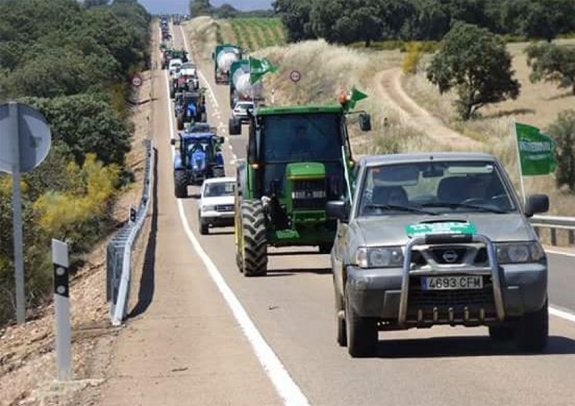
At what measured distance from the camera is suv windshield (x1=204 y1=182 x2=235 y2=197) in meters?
39.6

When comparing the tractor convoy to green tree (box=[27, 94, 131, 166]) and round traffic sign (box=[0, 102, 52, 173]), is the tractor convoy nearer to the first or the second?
round traffic sign (box=[0, 102, 52, 173])

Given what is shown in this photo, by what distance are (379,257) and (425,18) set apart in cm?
11588

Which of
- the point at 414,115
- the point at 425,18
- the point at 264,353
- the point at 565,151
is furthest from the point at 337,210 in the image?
the point at 425,18

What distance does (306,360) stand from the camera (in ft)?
40.3

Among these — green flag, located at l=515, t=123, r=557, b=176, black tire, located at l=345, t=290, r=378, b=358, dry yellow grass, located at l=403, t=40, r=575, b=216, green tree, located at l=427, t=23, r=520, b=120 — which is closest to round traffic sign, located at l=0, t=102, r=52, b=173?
black tire, located at l=345, t=290, r=378, b=358

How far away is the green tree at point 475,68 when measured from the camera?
73.9 m

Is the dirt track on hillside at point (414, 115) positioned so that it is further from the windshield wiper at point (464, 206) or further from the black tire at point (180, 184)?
the windshield wiper at point (464, 206)

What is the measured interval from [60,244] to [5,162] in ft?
17.8

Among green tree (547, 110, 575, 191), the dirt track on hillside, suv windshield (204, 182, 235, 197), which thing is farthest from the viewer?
the dirt track on hillside

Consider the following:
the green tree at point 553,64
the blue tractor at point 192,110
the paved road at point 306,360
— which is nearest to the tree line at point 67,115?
the blue tractor at point 192,110

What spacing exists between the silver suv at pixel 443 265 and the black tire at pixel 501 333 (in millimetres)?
549

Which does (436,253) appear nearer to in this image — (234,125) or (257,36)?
(234,125)

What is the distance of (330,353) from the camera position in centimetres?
1268

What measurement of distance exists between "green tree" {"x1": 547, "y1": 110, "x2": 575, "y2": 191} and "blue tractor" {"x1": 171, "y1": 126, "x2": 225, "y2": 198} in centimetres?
1315
